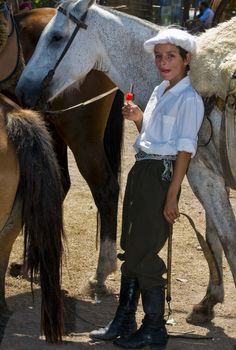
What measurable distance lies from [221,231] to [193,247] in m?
2.07

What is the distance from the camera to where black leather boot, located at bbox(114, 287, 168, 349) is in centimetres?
383

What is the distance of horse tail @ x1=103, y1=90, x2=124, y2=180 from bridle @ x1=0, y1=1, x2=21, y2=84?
0.80m

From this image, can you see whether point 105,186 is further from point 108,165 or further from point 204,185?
point 204,185

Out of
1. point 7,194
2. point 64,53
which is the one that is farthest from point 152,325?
point 64,53

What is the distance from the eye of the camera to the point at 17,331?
4.18m

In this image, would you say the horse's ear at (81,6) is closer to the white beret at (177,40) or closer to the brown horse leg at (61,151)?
the white beret at (177,40)

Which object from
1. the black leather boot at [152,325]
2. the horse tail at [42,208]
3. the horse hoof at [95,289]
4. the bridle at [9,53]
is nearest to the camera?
the horse tail at [42,208]

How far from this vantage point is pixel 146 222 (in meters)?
3.71

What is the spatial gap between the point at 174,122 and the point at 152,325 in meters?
1.13

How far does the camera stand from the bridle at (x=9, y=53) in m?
4.73

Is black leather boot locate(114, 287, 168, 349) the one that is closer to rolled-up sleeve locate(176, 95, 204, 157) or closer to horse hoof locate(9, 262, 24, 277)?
rolled-up sleeve locate(176, 95, 204, 157)

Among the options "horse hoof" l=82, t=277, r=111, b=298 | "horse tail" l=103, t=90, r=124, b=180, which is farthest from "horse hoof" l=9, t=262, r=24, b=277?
"horse tail" l=103, t=90, r=124, b=180

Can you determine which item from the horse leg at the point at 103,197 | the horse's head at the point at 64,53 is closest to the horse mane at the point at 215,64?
the horse's head at the point at 64,53

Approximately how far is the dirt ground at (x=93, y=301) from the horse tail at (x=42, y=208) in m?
0.32
